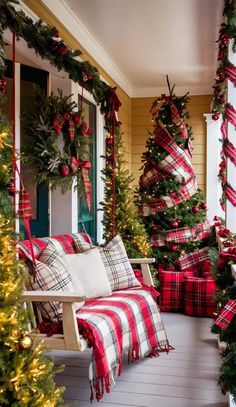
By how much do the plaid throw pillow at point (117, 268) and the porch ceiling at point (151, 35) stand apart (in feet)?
6.85

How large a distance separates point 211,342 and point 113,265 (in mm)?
1097

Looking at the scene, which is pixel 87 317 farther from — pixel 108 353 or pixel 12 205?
pixel 12 205

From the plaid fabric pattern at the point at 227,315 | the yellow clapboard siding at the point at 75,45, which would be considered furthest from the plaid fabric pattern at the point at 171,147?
the plaid fabric pattern at the point at 227,315

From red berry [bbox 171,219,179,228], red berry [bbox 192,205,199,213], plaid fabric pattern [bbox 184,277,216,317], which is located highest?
red berry [bbox 192,205,199,213]

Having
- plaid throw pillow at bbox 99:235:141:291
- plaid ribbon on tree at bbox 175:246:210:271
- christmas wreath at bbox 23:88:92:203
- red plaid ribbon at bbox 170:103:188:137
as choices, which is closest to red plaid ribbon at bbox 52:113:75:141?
christmas wreath at bbox 23:88:92:203

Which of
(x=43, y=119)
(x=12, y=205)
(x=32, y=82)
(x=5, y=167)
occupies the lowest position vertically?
(x=12, y=205)

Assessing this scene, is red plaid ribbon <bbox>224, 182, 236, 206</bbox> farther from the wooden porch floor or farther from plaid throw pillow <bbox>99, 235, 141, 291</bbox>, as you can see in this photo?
the wooden porch floor

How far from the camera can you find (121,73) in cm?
654

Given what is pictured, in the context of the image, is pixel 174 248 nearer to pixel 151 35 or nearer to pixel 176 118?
pixel 176 118

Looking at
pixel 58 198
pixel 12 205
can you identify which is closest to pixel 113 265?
pixel 58 198

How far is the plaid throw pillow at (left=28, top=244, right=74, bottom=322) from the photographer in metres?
2.70

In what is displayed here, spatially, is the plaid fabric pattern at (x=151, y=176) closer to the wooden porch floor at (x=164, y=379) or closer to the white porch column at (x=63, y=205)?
the white porch column at (x=63, y=205)

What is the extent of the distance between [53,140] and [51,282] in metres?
1.48

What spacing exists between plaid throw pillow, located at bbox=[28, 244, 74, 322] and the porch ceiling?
2.22m
